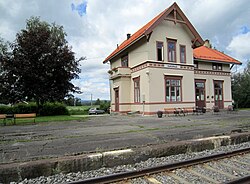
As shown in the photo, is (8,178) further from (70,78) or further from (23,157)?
(70,78)

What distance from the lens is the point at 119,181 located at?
15.3 ft

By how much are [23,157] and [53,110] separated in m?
21.6

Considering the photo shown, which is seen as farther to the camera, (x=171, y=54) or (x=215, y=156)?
(x=171, y=54)

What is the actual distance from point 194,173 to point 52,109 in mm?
24409

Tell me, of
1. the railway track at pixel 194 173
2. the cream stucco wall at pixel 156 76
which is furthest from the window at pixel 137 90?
the railway track at pixel 194 173

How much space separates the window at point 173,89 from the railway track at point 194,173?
14.5 metres

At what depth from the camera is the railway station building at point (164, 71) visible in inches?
785

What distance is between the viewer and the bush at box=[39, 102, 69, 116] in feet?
85.3

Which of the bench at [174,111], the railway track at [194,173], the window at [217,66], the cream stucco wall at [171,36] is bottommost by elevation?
Answer: the railway track at [194,173]

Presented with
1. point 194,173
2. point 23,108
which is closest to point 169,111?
point 194,173

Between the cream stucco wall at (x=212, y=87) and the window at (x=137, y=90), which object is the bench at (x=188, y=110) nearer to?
the cream stucco wall at (x=212, y=87)

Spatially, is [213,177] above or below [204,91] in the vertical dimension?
below

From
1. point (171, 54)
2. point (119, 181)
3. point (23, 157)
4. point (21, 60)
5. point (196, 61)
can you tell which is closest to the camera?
point (119, 181)

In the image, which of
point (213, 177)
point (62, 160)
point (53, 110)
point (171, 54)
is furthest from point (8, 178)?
point (53, 110)
